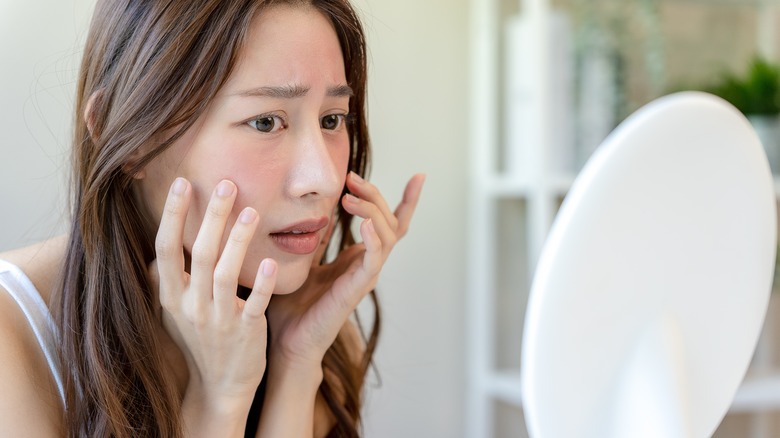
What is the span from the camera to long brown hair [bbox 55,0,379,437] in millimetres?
860

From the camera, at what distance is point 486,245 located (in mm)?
1787

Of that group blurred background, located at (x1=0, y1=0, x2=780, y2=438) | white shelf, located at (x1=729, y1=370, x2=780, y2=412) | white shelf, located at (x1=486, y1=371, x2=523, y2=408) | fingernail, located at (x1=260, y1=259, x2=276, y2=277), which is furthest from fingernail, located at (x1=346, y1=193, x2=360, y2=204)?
white shelf, located at (x1=729, y1=370, x2=780, y2=412)

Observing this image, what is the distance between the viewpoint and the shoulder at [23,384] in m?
0.84

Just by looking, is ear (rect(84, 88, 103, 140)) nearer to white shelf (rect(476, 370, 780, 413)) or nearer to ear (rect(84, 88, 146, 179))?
ear (rect(84, 88, 146, 179))

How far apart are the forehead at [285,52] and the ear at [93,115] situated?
16cm

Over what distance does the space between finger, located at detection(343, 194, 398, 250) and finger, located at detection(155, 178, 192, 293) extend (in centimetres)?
24

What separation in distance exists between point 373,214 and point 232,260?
0.26m

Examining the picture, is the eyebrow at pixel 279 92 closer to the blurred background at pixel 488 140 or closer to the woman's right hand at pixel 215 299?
the woman's right hand at pixel 215 299

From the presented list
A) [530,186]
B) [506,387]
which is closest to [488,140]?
[530,186]

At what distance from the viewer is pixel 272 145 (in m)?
0.89

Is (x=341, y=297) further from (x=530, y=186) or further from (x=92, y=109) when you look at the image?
(x=530, y=186)

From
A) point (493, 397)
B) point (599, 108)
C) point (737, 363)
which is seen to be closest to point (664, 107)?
point (737, 363)

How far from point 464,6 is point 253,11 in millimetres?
1002

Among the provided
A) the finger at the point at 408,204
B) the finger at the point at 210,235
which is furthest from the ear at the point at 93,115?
the finger at the point at 408,204
